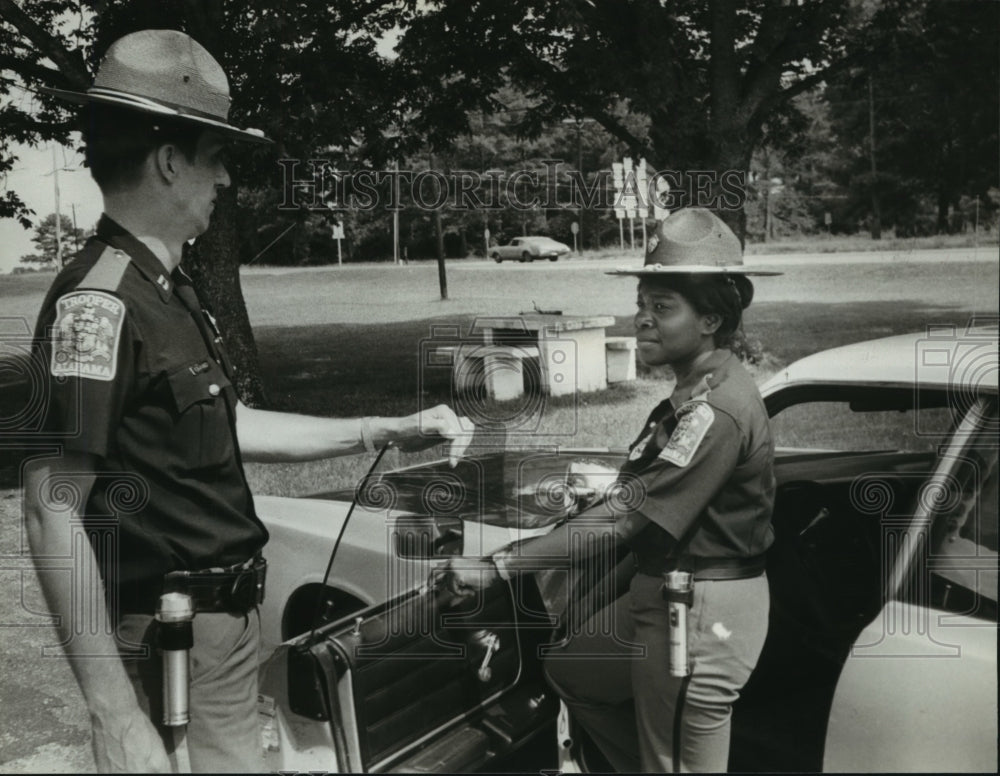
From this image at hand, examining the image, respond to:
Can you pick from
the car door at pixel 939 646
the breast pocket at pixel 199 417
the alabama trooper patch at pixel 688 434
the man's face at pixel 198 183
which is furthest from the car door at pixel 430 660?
the car door at pixel 939 646

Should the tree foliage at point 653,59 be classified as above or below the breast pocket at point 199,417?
above

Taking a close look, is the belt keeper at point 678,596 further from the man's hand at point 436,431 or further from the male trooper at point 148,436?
the male trooper at point 148,436

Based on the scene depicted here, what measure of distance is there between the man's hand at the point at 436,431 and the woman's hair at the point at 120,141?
2.24 feet

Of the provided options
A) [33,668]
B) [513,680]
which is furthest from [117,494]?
[33,668]

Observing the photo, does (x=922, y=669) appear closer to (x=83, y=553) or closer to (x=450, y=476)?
(x=450, y=476)

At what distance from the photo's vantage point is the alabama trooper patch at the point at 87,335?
1453 millimetres

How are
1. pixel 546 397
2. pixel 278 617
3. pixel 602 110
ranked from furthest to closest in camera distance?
pixel 602 110, pixel 546 397, pixel 278 617

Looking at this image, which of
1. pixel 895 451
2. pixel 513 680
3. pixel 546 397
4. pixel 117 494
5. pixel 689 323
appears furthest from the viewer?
pixel 546 397

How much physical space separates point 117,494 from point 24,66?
8.86m

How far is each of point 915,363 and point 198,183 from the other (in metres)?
1.51

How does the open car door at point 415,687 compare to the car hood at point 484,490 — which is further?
the car hood at point 484,490

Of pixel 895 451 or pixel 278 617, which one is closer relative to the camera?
pixel 278 617

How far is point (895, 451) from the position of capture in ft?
11.3

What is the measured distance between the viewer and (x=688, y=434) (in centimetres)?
185
